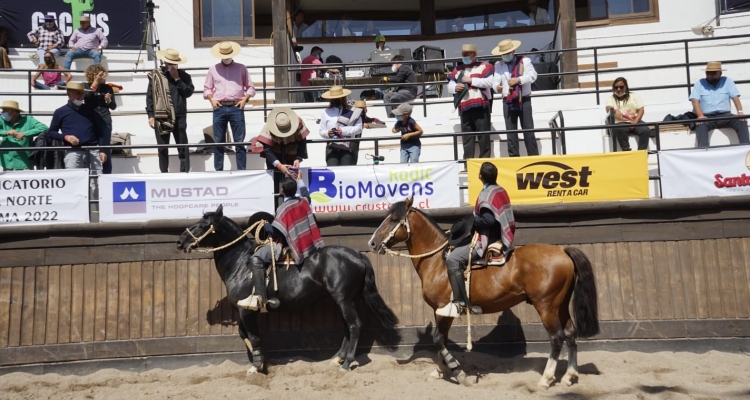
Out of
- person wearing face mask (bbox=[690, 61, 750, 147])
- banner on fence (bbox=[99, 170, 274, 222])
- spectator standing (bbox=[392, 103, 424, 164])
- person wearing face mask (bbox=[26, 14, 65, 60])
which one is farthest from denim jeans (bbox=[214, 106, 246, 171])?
person wearing face mask (bbox=[690, 61, 750, 147])

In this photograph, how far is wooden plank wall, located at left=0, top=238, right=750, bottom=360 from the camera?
1052 cm

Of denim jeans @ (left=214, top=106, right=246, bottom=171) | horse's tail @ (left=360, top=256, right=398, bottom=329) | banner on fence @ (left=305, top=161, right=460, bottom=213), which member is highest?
denim jeans @ (left=214, top=106, right=246, bottom=171)

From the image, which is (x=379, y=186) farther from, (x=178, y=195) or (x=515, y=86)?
(x=515, y=86)

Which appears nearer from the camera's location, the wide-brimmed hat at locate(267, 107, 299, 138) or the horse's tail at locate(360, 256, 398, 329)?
the horse's tail at locate(360, 256, 398, 329)

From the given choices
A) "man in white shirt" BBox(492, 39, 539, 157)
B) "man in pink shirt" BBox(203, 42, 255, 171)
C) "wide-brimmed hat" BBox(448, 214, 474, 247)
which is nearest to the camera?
"wide-brimmed hat" BBox(448, 214, 474, 247)

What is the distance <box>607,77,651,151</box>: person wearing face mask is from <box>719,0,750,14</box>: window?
5.70 meters

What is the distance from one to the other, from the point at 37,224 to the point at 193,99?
20.2ft

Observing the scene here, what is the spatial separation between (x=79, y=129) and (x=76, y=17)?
6821 millimetres

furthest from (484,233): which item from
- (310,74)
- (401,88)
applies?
(310,74)

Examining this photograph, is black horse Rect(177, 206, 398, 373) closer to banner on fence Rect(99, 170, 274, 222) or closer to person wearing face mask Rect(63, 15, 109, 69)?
banner on fence Rect(99, 170, 274, 222)

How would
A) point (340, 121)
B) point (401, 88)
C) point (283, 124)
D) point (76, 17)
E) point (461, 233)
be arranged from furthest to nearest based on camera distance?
point (76, 17), point (401, 88), point (340, 121), point (283, 124), point (461, 233)

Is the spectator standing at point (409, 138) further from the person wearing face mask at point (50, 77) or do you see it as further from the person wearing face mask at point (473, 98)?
the person wearing face mask at point (50, 77)

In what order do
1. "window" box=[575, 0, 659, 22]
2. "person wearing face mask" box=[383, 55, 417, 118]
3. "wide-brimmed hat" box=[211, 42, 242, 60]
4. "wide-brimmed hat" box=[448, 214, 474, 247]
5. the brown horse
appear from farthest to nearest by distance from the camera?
"window" box=[575, 0, 659, 22] → "person wearing face mask" box=[383, 55, 417, 118] → "wide-brimmed hat" box=[211, 42, 242, 60] → "wide-brimmed hat" box=[448, 214, 474, 247] → the brown horse

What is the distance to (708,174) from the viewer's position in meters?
10.7
